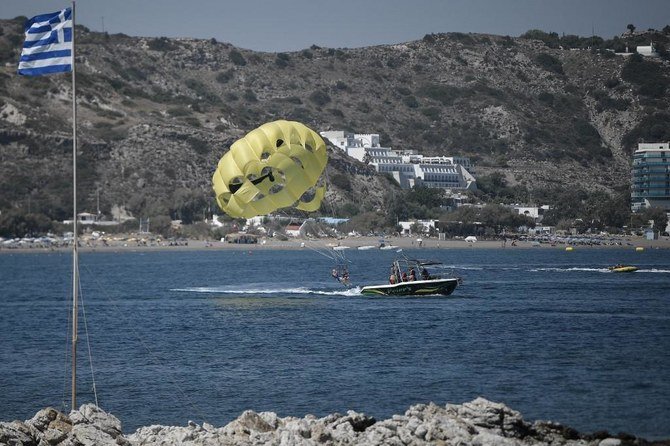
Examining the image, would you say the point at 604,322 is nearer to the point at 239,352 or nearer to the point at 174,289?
the point at 239,352

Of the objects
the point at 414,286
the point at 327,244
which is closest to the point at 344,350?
the point at 414,286

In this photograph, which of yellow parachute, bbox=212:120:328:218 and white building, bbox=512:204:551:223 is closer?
yellow parachute, bbox=212:120:328:218

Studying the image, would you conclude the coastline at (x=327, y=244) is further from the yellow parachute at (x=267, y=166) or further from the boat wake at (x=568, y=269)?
the yellow parachute at (x=267, y=166)

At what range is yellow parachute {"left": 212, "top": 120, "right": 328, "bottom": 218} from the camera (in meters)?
47.9

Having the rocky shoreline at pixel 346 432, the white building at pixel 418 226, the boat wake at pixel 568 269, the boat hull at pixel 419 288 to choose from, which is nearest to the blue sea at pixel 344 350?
the boat hull at pixel 419 288

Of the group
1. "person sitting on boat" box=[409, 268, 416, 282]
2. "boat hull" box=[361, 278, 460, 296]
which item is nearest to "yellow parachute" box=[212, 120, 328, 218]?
"boat hull" box=[361, 278, 460, 296]

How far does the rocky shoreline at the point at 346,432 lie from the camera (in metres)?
22.4

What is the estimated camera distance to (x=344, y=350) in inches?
1604

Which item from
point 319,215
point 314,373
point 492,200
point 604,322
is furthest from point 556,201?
point 314,373

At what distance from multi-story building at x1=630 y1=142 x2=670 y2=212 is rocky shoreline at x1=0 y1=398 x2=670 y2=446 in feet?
543

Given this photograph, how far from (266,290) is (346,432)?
45.7 metres

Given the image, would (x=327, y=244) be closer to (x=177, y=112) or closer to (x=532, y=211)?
(x=532, y=211)

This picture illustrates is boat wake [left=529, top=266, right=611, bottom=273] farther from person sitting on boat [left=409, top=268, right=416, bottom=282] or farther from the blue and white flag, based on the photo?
the blue and white flag

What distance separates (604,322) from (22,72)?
2871cm
